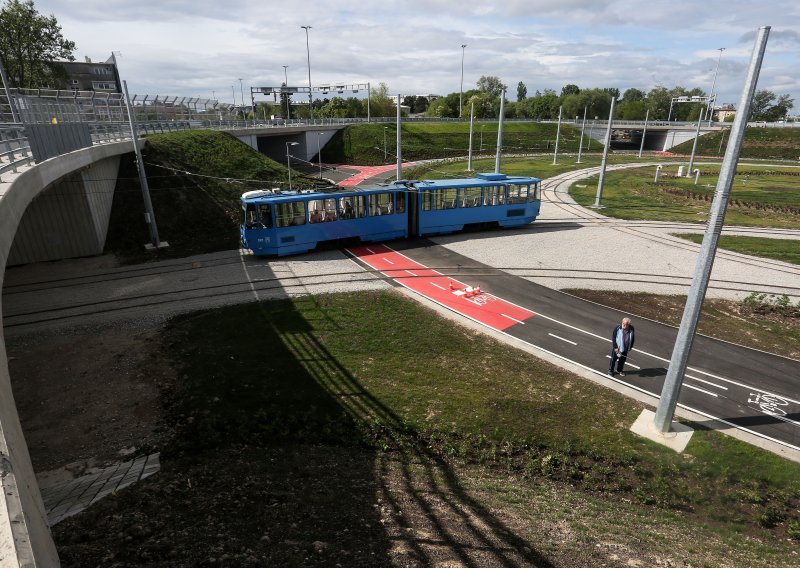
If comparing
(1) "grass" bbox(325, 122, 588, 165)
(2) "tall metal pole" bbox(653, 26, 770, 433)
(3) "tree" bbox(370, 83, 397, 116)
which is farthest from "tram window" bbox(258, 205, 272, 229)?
(3) "tree" bbox(370, 83, 397, 116)

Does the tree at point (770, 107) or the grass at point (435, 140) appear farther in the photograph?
the tree at point (770, 107)

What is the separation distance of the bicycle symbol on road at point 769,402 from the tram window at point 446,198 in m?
19.5

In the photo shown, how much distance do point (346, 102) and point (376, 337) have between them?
101426 mm

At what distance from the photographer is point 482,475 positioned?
10.7 metres

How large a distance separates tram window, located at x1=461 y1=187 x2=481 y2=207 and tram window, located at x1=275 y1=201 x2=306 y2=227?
10.6m

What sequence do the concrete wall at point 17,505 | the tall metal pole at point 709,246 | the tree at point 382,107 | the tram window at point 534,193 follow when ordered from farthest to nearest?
the tree at point 382,107, the tram window at point 534,193, the tall metal pole at point 709,246, the concrete wall at point 17,505

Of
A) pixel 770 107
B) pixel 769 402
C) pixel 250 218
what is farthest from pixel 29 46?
pixel 770 107

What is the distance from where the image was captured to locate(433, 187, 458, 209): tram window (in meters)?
29.4

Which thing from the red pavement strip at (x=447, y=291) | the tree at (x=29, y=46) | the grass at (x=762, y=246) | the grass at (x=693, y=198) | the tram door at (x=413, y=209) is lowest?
the red pavement strip at (x=447, y=291)

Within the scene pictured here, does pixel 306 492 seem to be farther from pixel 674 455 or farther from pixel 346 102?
pixel 346 102

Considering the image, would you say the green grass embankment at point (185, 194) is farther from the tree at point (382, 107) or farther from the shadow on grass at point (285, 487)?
the tree at point (382, 107)

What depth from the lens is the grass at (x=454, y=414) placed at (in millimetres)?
10555

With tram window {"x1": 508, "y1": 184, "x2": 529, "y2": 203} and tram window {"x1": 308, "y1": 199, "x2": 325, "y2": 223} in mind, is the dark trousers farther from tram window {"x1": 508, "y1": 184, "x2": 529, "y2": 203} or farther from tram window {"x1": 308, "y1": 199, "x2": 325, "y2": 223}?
tram window {"x1": 508, "y1": 184, "x2": 529, "y2": 203}

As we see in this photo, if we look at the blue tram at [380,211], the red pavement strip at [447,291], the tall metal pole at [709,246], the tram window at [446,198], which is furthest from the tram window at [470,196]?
the tall metal pole at [709,246]
